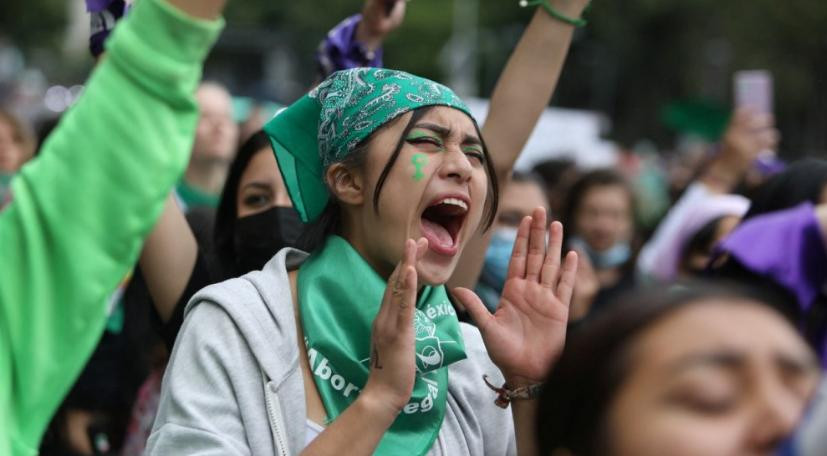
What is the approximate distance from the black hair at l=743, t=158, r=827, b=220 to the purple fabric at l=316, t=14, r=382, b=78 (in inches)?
49.6

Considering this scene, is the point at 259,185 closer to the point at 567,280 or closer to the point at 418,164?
the point at 418,164

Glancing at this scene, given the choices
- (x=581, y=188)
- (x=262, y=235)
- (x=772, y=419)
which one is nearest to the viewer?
(x=772, y=419)

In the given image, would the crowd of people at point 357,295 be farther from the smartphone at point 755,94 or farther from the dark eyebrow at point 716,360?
the smartphone at point 755,94

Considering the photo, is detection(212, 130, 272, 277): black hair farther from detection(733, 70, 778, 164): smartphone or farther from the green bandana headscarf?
detection(733, 70, 778, 164): smartphone

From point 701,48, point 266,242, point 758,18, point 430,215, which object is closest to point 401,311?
point 430,215

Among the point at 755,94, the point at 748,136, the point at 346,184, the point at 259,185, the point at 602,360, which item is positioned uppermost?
the point at 602,360

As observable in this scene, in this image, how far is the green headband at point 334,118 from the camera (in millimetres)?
2668

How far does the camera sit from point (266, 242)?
3.51 meters

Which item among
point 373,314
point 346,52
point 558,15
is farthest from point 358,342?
point 346,52

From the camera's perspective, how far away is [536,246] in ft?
8.40

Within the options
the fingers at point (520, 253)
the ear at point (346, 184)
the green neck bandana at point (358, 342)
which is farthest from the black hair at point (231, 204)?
the fingers at point (520, 253)

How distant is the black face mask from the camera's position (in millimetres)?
3475

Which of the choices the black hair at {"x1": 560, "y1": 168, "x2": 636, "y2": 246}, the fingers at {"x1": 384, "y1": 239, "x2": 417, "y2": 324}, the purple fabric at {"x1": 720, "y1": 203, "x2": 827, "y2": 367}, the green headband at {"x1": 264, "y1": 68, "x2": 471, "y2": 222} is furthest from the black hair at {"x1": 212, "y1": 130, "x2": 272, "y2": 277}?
the black hair at {"x1": 560, "y1": 168, "x2": 636, "y2": 246}

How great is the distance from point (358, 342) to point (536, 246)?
41 centimetres
